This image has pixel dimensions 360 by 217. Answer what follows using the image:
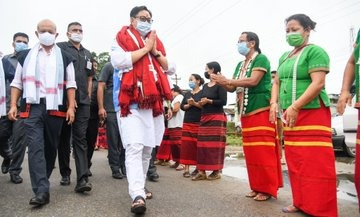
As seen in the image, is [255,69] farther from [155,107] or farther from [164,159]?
[164,159]

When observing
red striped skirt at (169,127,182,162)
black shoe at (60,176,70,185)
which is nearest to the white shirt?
black shoe at (60,176,70,185)

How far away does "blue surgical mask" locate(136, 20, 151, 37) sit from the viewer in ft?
13.6

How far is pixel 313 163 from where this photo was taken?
3.66 m

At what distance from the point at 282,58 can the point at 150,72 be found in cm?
141

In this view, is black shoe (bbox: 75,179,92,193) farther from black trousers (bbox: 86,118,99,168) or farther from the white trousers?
black trousers (bbox: 86,118,99,168)

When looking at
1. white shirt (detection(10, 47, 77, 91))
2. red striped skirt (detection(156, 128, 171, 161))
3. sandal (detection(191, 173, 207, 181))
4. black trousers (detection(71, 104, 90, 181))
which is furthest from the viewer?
red striped skirt (detection(156, 128, 171, 161))

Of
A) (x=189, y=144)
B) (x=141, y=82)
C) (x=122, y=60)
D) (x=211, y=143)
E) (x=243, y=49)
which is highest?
(x=243, y=49)

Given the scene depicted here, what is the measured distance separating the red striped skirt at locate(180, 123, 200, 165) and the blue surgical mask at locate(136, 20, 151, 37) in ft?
10.7

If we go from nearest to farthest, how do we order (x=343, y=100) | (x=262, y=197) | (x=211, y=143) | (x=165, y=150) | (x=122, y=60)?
(x=343, y=100), (x=122, y=60), (x=262, y=197), (x=211, y=143), (x=165, y=150)

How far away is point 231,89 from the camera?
4918 millimetres

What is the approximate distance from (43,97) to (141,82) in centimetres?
112

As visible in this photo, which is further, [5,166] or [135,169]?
[5,166]

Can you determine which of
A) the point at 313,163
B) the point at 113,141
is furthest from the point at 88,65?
the point at 313,163

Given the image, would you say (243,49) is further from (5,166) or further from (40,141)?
(5,166)
